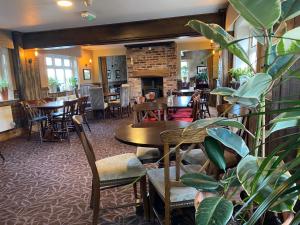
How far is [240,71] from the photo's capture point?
370 cm

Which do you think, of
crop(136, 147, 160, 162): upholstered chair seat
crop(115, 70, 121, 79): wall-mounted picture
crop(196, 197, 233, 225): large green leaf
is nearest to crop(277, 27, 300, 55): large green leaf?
crop(196, 197, 233, 225): large green leaf

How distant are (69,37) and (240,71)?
417 centimetres

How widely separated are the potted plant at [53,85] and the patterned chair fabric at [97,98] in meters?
1.45

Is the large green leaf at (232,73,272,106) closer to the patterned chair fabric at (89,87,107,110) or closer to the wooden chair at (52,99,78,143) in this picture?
the wooden chair at (52,99,78,143)

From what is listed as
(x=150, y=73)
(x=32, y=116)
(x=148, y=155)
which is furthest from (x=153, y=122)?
(x=150, y=73)

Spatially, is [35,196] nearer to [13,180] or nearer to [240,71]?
[13,180]

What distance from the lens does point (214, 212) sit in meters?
0.69

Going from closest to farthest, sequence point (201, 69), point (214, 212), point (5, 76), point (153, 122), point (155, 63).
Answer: point (214, 212) < point (153, 122) < point (5, 76) < point (155, 63) < point (201, 69)

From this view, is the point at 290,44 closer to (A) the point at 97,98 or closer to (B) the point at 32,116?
(B) the point at 32,116

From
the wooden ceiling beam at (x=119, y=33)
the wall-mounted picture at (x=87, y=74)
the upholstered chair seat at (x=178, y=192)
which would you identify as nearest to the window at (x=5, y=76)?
the wooden ceiling beam at (x=119, y=33)

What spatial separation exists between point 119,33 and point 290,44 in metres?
5.33

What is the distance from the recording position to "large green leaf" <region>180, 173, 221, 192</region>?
846mm

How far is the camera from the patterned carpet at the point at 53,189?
7.47 feet

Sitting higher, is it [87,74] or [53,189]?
[87,74]
